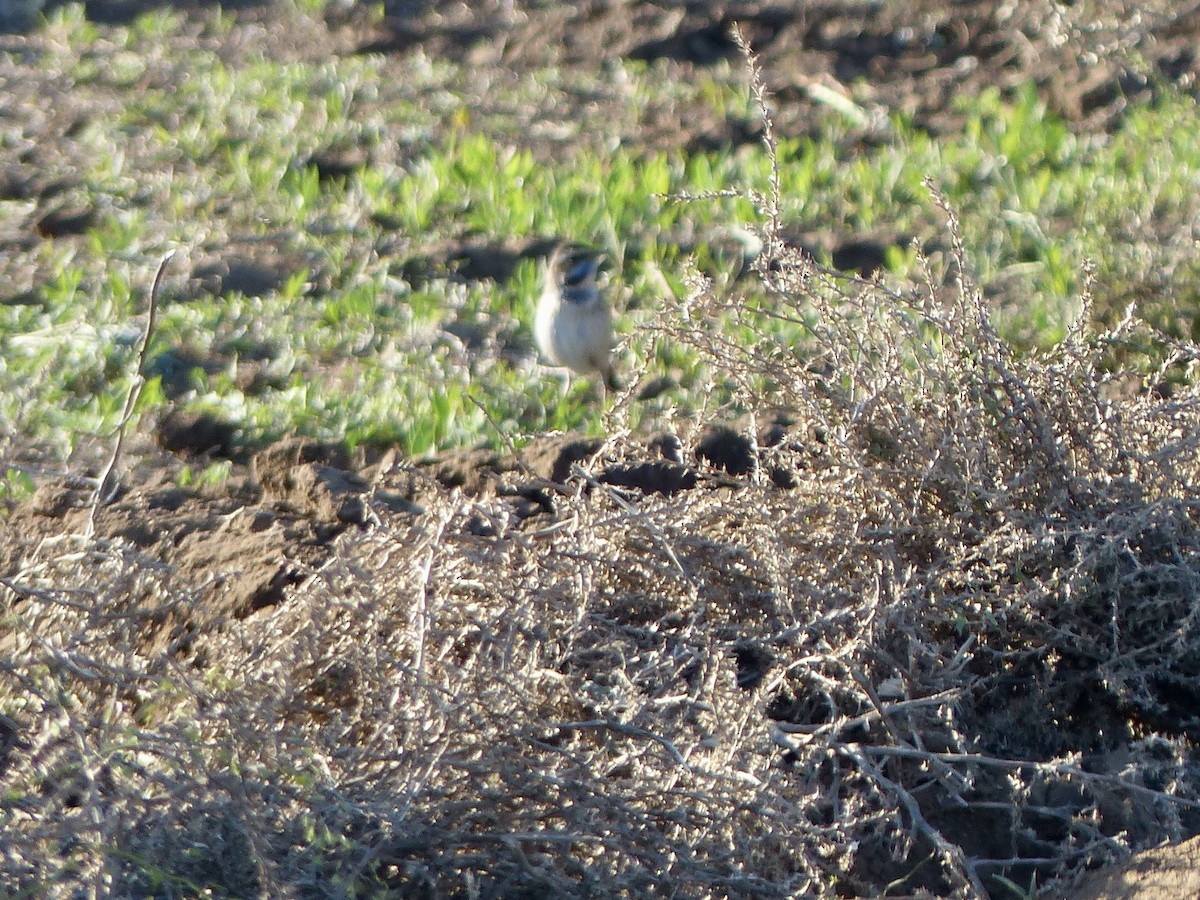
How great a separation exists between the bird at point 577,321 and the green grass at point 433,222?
0.39ft

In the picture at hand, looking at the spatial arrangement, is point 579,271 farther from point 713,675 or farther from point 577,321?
point 713,675

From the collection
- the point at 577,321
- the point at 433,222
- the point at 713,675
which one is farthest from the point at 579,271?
the point at 713,675

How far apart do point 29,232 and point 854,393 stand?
4.41 meters

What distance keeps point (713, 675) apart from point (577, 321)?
101 inches

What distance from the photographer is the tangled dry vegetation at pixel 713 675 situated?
2.68 meters

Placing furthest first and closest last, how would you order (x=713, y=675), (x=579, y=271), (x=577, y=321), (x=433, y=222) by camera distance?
1. (x=433, y=222)
2. (x=579, y=271)
3. (x=577, y=321)
4. (x=713, y=675)

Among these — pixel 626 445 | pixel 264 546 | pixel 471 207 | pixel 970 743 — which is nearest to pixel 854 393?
pixel 626 445

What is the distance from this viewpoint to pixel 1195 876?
104 inches

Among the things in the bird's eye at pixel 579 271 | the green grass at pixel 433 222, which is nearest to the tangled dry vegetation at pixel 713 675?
the green grass at pixel 433 222

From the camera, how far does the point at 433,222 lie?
6652 millimetres

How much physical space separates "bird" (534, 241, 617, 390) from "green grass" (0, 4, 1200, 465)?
0.39 ft

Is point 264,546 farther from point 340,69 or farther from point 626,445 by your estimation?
point 340,69

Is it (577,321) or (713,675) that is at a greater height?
(713,675)

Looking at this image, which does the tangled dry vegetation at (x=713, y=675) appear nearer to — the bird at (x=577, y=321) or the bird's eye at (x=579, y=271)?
the bird at (x=577, y=321)
